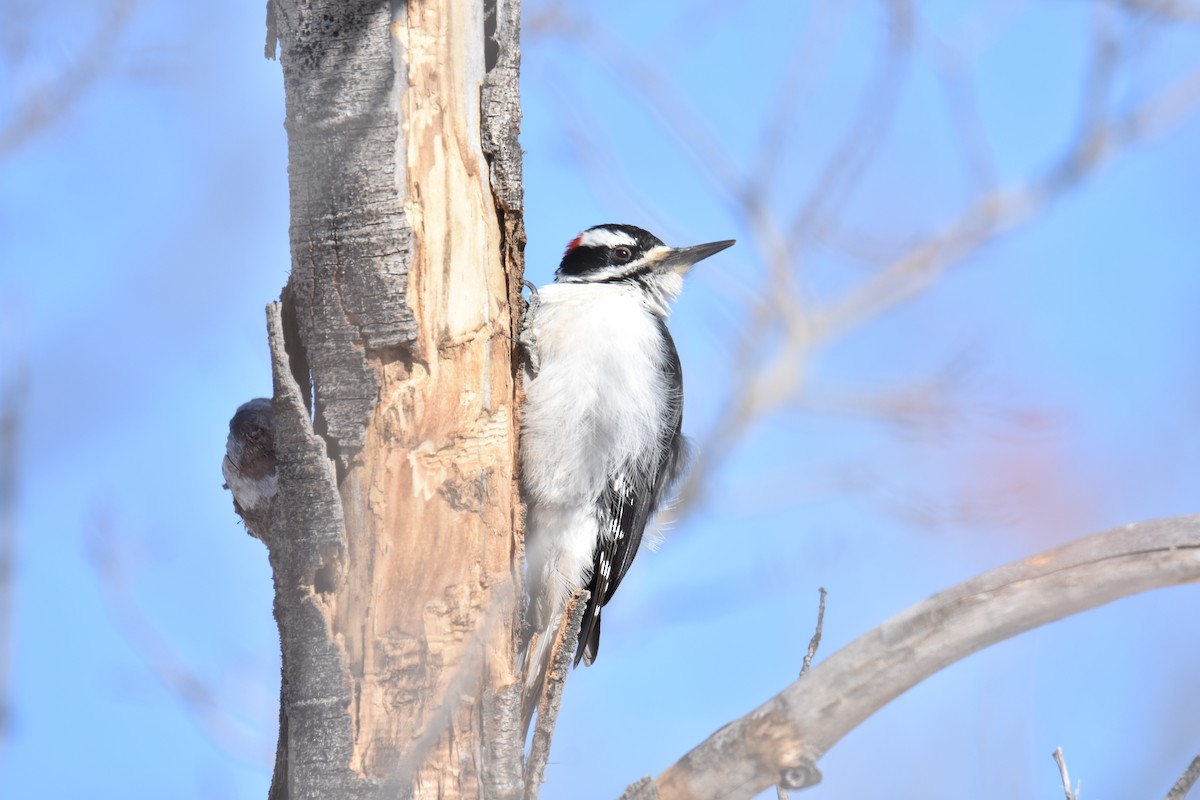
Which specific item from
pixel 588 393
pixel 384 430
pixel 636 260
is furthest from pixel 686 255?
pixel 384 430

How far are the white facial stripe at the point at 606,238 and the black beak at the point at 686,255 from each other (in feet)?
0.42

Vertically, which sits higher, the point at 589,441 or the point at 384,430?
the point at 589,441

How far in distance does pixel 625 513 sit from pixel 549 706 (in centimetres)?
110

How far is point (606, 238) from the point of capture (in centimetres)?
391

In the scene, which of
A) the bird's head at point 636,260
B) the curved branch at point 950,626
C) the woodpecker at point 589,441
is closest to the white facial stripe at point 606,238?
the bird's head at point 636,260

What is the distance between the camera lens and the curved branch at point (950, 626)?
5.96 ft

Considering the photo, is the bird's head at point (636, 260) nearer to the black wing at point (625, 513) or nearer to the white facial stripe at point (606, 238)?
the white facial stripe at point (606, 238)

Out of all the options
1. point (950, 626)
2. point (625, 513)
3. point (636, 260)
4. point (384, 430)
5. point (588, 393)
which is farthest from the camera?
point (636, 260)

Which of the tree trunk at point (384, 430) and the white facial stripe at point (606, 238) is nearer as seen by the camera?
the tree trunk at point (384, 430)

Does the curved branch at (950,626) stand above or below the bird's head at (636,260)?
below

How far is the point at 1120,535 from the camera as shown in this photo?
6.01 ft

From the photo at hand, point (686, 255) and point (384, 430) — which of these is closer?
point (384, 430)

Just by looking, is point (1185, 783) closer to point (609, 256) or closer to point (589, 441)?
point (589, 441)

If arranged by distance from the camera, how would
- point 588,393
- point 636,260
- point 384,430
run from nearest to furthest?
point 384,430, point 588,393, point 636,260
